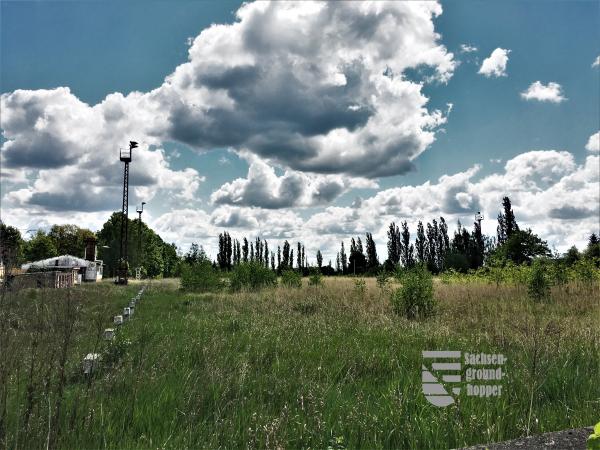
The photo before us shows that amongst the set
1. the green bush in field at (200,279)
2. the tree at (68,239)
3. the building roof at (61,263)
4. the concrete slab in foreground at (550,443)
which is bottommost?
the green bush in field at (200,279)

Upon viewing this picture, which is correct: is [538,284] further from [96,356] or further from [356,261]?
[356,261]

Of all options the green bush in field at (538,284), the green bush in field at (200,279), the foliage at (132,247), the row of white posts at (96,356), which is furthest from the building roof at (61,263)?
the green bush in field at (538,284)

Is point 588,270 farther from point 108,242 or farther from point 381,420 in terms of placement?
point 108,242

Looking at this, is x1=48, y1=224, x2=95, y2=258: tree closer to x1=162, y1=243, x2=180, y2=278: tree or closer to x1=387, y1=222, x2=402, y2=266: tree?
x1=162, y1=243, x2=180, y2=278: tree

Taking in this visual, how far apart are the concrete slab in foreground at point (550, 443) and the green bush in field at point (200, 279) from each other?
956 inches

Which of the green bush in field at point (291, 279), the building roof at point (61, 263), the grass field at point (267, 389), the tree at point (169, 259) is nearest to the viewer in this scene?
the grass field at point (267, 389)

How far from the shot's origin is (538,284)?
46.1ft

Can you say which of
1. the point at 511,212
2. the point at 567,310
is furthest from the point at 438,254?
the point at 567,310

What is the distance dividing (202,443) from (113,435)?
0.70m

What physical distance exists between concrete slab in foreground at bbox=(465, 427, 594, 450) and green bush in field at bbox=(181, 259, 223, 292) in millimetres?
24272

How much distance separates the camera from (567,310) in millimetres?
11664

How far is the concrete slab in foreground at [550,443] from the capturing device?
258 centimetres

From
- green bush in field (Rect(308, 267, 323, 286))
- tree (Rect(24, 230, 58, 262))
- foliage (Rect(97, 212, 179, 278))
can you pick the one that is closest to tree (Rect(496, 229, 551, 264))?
green bush in field (Rect(308, 267, 323, 286))

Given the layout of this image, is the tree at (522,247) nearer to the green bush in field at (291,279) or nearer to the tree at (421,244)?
the green bush in field at (291,279)
